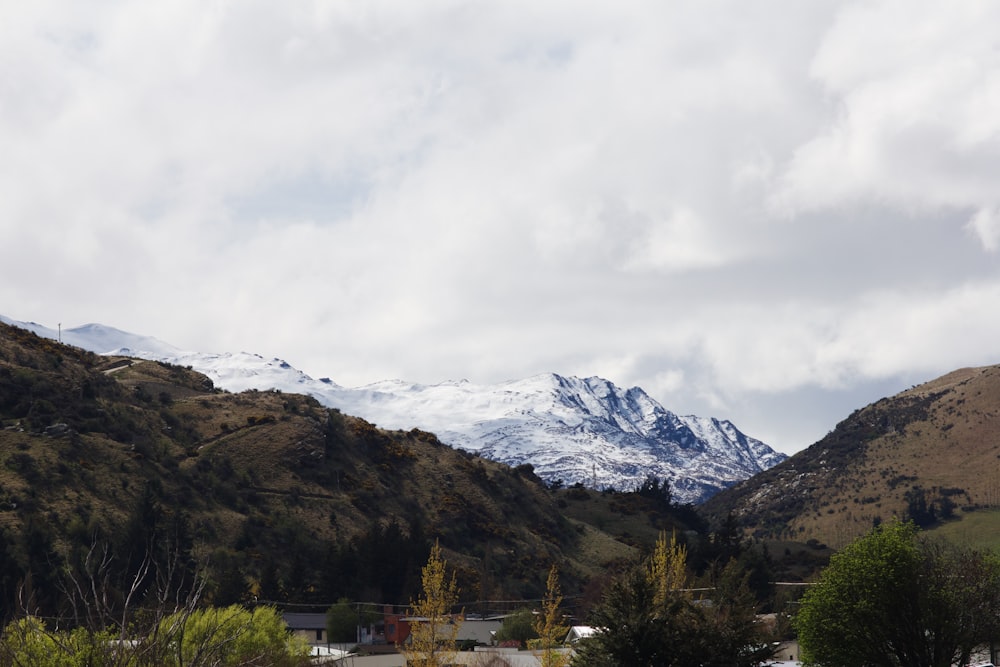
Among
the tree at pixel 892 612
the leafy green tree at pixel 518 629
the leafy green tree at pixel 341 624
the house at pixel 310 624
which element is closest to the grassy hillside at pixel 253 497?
the house at pixel 310 624

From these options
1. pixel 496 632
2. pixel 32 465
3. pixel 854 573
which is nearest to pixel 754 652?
pixel 854 573

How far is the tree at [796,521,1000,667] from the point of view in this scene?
207ft

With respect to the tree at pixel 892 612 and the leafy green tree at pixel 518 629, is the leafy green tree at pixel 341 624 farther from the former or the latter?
the tree at pixel 892 612

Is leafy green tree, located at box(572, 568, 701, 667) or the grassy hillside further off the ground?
the grassy hillside

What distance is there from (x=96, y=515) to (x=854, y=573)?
7963 centimetres

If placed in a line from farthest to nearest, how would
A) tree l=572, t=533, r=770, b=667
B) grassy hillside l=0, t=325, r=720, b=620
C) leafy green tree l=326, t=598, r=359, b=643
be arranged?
grassy hillside l=0, t=325, r=720, b=620
leafy green tree l=326, t=598, r=359, b=643
tree l=572, t=533, r=770, b=667

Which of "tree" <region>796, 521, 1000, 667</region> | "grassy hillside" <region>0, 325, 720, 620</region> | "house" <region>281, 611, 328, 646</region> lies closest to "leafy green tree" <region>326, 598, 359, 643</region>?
"house" <region>281, 611, 328, 646</region>

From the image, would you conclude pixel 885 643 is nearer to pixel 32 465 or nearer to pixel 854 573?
pixel 854 573

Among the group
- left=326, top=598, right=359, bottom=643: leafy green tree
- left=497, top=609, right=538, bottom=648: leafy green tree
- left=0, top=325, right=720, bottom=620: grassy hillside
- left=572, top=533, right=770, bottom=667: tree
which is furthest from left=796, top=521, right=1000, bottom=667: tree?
left=326, top=598, right=359, bottom=643: leafy green tree

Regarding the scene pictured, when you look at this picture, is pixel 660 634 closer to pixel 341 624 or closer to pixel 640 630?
pixel 640 630

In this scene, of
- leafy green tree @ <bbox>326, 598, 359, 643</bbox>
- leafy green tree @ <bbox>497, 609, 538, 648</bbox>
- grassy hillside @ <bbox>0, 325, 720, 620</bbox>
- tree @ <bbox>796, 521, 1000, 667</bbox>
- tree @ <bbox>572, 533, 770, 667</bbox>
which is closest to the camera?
tree @ <bbox>572, 533, 770, 667</bbox>

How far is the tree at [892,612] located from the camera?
63125 mm

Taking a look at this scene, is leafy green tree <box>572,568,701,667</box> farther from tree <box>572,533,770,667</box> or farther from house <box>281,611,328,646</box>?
house <box>281,611,328,646</box>

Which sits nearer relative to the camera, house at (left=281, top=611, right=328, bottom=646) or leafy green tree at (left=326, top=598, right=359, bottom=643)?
leafy green tree at (left=326, top=598, right=359, bottom=643)
